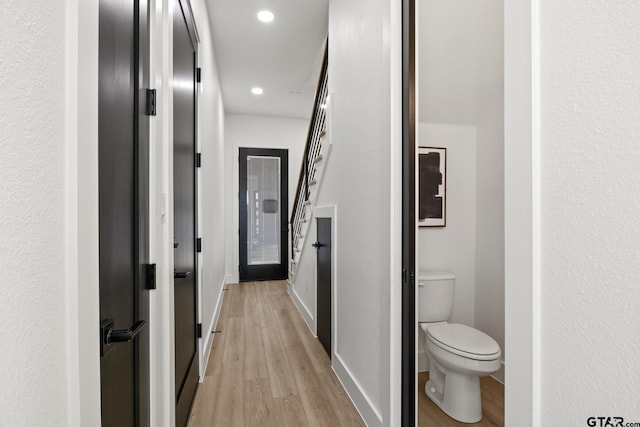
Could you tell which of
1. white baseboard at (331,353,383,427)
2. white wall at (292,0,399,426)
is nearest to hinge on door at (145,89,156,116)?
white wall at (292,0,399,426)

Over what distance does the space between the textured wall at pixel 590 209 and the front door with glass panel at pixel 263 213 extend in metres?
4.98

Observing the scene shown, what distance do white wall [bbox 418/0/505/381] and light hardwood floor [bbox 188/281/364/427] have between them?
45.9 inches

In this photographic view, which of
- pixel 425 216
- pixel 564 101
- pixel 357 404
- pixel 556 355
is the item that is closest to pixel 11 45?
pixel 564 101

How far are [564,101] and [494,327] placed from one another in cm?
208

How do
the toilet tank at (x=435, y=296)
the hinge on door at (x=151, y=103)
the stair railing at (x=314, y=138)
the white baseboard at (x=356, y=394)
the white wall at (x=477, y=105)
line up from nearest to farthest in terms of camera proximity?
the hinge on door at (x=151, y=103) < the white baseboard at (x=356, y=394) < the white wall at (x=477, y=105) < the toilet tank at (x=435, y=296) < the stair railing at (x=314, y=138)

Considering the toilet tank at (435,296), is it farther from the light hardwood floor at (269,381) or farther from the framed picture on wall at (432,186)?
the light hardwood floor at (269,381)

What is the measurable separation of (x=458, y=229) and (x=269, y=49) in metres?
2.60

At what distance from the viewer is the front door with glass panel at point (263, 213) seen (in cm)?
543

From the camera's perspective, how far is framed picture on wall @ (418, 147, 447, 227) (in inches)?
94.0

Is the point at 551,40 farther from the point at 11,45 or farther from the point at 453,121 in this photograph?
the point at 453,121

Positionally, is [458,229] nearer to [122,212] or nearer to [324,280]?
[324,280]

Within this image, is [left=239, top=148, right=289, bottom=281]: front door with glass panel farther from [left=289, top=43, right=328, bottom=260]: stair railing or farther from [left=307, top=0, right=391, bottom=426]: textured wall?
[left=307, top=0, right=391, bottom=426]: textured wall

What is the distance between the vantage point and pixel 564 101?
676 mm

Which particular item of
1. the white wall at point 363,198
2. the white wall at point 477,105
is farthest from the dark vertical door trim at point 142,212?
the white wall at point 477,105
